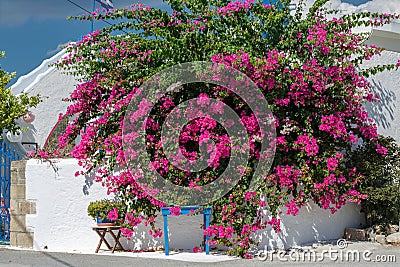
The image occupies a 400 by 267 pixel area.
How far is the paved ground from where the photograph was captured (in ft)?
28.6

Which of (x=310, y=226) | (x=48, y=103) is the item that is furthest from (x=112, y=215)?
(x=48, y=103)

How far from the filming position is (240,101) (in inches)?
383

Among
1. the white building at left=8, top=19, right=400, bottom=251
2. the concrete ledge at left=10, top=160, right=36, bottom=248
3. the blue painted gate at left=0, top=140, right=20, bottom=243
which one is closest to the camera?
the white building at left=8, top=19, right=400, bottom=251

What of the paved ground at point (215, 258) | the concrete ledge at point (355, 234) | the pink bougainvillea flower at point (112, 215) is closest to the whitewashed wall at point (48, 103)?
the paved ground at point (215, 258)

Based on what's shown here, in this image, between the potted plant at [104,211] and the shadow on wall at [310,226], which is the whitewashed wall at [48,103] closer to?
the potted plant at [104,211]

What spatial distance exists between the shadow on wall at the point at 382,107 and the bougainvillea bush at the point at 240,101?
984 mm

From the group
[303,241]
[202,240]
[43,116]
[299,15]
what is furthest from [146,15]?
[43,116]

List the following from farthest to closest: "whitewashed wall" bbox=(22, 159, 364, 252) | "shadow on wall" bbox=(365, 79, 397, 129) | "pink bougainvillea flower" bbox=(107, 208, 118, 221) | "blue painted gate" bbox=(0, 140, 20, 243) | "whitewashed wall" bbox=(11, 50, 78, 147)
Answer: "whitewashed wall" bbox=(11, 50, 78, 147) < "shadow on wall" bbox=(365, 79, 397, 129) < "blue painted gate" bbox=(0, 140, 20, 243) < "whitewashed wall" bbox=(22, 159, 364, 252) < "pink bougainvillea flower" bbox=(107, 208, 118, 221)

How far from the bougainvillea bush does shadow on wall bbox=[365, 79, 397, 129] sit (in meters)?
0.98

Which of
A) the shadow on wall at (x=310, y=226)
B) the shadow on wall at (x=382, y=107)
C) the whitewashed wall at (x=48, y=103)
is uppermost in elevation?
the whitewashed wall at (x=48, y=103)

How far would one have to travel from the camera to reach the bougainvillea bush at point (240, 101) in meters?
9.62

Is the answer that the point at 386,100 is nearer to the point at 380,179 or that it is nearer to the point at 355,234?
the point at 380,179

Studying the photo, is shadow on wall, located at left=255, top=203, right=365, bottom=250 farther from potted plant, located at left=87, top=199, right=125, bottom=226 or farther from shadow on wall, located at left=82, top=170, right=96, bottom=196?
shadow on wall, located at left=82, top=170, right=96, bottom=196

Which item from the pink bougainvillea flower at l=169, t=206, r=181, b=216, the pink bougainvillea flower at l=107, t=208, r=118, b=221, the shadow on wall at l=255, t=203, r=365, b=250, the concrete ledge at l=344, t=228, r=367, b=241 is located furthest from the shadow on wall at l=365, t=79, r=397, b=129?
the pink bougainvillea flower at l=107, t=208, r=118, b=221
